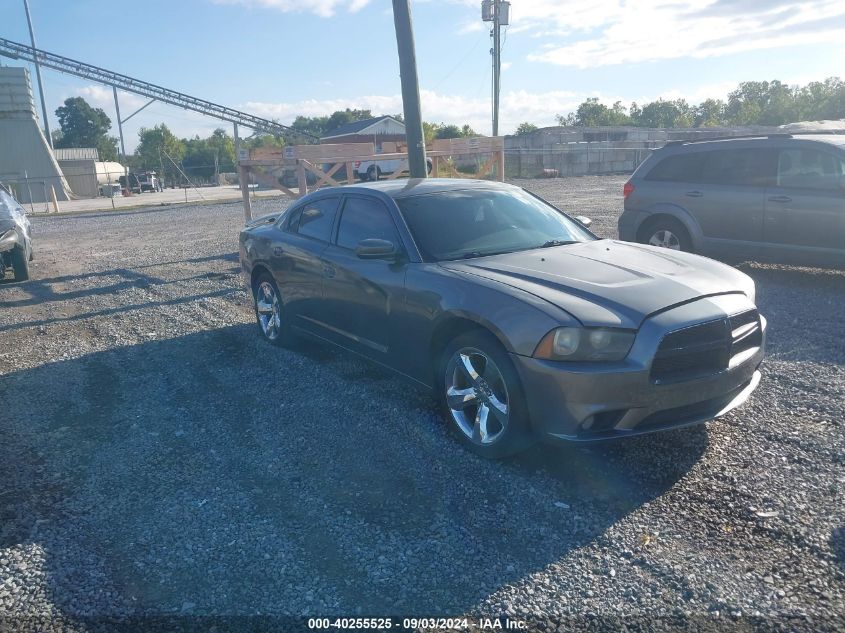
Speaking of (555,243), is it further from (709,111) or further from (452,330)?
(709,111)

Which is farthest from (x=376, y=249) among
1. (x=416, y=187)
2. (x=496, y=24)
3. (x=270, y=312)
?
(x=496, y=24)

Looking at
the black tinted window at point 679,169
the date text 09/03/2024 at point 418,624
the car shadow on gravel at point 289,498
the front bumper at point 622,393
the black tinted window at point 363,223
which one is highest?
the black tinted window at point 679,169

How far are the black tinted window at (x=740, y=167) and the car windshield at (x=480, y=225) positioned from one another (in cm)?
416

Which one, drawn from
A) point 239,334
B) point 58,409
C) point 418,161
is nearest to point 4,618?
point 58,409

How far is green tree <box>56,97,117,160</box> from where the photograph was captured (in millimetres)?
107688

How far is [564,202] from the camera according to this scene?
21.7m

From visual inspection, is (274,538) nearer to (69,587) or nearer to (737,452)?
(69,587)

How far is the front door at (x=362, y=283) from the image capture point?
5.03 meters

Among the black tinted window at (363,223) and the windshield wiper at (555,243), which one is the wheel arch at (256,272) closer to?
the black tinted window at (363,223)

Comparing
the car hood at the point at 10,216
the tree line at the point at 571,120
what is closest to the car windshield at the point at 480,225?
the car hood at the point at 10,216

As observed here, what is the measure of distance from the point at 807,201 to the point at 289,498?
23.5 feet

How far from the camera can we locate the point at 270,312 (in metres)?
7.09

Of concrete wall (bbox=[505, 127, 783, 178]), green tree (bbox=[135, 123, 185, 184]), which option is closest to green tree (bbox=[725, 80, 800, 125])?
concrete wall (bbox=[505, 127, 783, 178])

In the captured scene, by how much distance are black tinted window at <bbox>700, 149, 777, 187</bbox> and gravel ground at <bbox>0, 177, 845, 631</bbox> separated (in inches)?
114
